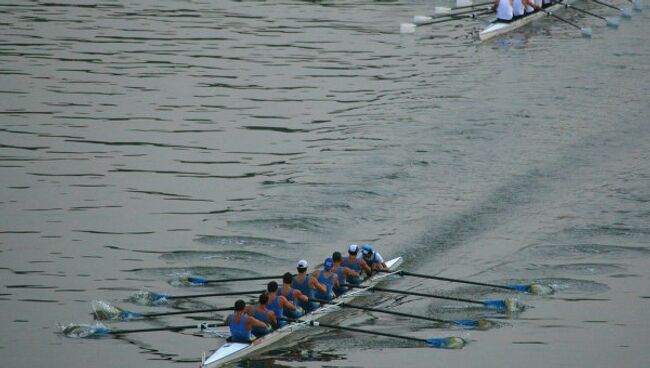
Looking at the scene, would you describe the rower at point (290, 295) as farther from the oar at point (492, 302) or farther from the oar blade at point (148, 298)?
the oar blade at point (148, 298)

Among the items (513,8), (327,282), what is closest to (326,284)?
(327,282)

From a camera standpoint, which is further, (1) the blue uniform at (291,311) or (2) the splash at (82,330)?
(1) the blue uniform at (291,311)

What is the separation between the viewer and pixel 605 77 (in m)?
40.5

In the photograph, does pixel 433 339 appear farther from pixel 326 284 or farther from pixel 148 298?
pixel 148 298

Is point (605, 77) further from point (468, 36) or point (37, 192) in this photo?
point (37, 192)

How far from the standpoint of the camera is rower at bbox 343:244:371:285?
913 inches

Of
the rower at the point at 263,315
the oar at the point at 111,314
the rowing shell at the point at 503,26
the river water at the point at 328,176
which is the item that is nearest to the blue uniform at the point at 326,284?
the river water at the point at 328,176

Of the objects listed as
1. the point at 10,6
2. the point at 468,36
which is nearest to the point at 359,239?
the point at 468,36

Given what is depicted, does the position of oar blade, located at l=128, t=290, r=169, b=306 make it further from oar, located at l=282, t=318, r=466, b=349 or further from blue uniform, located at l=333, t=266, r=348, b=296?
blue uniform, located at l=333, t=266, r=348, b=296

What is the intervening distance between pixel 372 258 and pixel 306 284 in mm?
2101

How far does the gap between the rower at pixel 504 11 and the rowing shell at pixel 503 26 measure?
0.17 meters

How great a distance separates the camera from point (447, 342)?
67.9 ft

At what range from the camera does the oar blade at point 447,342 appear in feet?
67.5

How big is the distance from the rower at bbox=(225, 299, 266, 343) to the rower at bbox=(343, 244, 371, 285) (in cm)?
361
